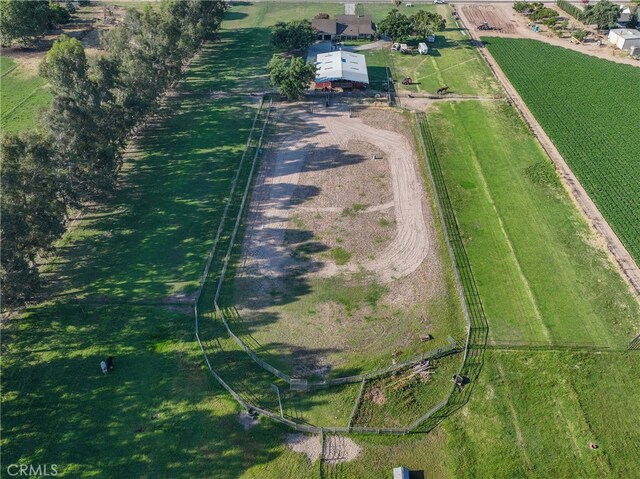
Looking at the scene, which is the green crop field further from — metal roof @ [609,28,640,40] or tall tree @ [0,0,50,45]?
tall tree @ [0,0,50,45]

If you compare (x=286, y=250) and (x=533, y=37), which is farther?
(x=533, y=37)

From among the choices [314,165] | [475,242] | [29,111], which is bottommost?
[475,242]

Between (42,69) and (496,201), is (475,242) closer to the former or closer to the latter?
(496,201)

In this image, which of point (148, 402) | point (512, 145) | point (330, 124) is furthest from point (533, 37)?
point (148, 402)

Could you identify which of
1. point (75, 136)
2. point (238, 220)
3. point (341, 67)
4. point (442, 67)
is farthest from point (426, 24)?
point (75, 136)

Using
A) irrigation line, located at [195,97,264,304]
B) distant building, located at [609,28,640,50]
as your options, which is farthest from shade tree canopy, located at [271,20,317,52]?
distant building, located at [609,28,640,50]

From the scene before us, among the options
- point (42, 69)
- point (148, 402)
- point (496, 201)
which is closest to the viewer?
point (148, 402)

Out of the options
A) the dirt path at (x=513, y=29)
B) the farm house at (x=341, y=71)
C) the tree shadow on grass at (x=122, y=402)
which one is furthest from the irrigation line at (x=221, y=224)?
the dirt path at (x=513, y=29)
